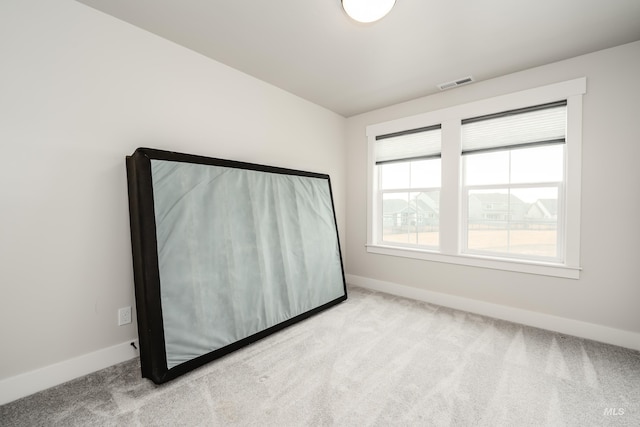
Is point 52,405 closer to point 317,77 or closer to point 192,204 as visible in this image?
point 192,204

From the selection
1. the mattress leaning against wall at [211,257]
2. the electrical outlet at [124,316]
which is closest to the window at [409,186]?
the mattress leaning against wall at [211,257]

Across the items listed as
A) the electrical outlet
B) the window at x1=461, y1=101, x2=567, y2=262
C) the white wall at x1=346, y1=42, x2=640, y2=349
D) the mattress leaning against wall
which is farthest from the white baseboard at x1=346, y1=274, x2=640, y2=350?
the electrical outlet

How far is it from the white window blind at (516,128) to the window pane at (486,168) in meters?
0.10

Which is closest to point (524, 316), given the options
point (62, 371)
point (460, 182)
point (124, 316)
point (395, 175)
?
point (460, 182)

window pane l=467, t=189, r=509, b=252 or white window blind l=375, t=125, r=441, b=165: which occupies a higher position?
white window blind l=375, t=125, r=441, b=165

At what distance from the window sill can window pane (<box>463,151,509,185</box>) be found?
89cm

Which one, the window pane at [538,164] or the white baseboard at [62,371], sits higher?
the window pane at [538,164]

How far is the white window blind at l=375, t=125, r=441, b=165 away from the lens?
11.3 ft

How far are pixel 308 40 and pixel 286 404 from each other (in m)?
2.72

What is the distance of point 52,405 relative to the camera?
162 cm

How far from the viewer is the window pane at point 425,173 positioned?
3.50 metres

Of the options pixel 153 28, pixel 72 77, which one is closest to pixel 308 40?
pixel 153 28

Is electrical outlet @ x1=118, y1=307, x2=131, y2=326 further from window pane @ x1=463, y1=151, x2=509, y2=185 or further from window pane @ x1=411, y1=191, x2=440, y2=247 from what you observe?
window pane @ x1=463, y1=151, x2=509, y2=185

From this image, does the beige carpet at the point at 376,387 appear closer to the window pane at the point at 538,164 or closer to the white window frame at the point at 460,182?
the white window frame at the point at 460,182
